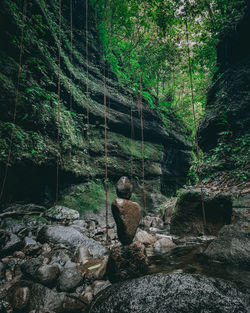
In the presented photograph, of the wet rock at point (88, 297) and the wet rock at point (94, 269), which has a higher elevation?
the wet rock at point (94, 269)

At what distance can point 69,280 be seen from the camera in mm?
2094

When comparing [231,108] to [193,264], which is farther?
[231,108]

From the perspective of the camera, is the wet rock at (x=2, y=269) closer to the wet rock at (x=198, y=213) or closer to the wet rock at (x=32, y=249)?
the wet rock at (x=32, y=249)

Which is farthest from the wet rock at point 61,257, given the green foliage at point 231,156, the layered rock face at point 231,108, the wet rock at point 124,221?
the layered rock face at point 231,108

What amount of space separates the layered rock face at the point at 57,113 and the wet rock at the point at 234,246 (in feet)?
16.6

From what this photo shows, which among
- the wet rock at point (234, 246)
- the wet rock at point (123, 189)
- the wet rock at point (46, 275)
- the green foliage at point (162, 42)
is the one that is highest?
the green foliage at point (162, 42)

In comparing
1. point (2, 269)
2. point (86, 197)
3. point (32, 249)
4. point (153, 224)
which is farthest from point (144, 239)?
point (86, 197)

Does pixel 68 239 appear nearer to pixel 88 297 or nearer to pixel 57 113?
pixel 88 297

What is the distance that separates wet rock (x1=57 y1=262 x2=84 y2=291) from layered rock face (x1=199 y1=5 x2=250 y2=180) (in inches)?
207

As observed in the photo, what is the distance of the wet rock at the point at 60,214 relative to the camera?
16.3 ft

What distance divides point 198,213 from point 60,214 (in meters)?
4.16

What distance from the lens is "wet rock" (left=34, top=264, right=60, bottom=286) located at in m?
2.04

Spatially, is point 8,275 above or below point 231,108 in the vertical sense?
below

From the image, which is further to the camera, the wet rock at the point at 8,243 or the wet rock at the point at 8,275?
the wet rock at the point at 8,243
